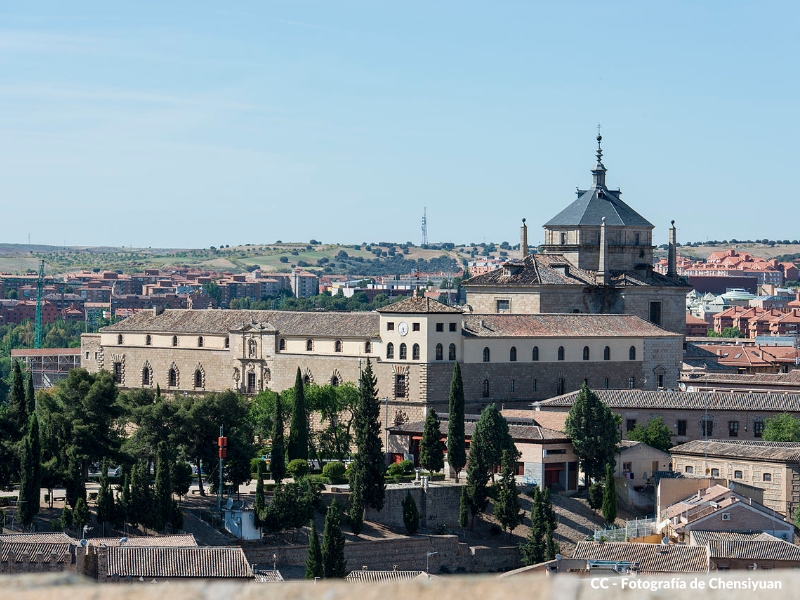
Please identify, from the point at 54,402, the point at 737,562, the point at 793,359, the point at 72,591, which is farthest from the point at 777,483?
the point at 72,591

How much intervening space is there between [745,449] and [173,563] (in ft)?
71.8

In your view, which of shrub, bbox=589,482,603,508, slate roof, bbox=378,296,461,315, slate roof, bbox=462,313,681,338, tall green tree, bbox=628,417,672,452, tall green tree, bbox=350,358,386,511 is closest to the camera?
tall green tree, bbox=350,358,386,511

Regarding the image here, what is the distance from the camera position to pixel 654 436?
51875mm

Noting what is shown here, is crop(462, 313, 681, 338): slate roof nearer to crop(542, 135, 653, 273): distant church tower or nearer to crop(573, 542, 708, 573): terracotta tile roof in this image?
crop(542, 135, 653, 273): distant church tower

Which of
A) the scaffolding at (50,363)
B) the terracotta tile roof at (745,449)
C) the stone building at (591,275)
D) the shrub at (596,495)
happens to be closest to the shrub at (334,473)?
the shrub at (596,495)

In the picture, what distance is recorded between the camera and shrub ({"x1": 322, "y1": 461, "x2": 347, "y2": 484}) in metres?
48.6

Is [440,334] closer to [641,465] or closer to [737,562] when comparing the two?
[641,465]

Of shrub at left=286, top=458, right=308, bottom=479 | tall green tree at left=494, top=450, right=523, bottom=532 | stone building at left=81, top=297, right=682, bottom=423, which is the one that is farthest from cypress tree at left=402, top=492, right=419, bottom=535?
stone building at left=81, top=297, right=682, bottom=423

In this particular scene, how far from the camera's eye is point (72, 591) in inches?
227

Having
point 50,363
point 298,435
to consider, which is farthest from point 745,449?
point 50,363

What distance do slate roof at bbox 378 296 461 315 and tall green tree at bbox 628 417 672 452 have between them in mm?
7492

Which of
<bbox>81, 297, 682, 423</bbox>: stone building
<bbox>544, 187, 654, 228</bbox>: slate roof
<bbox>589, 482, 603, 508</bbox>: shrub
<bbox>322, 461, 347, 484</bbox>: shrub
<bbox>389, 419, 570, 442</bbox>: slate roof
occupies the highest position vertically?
<bbox>544, 187, 654, 228</bbox>: slate roof

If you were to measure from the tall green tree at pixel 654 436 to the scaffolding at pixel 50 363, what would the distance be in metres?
44.6

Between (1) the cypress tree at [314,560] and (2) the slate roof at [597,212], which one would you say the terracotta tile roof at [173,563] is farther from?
(2) the slate roof at [597,212]
